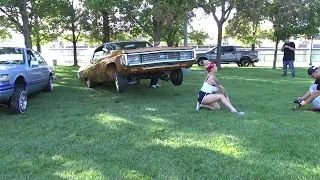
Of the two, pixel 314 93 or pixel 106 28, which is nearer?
pixel 314 93

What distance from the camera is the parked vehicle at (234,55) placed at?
24.6m

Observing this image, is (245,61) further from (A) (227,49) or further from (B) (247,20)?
(B) (247,20)

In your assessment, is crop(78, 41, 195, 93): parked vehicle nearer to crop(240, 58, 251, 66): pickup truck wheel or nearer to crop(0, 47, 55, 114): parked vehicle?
crop(0, 47, 55, 114): parked vehicle

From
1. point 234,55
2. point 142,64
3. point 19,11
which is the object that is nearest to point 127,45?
point 142,64

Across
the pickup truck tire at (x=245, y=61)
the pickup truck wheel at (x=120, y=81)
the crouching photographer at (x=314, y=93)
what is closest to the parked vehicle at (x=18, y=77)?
the pickup truck wheel at (x=120, y=81)

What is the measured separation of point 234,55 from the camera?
986 inches

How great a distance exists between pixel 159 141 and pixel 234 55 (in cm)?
2139

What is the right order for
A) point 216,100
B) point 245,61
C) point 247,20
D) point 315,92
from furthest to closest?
point 245,61
point 247,20
point 216,100
point 315,92

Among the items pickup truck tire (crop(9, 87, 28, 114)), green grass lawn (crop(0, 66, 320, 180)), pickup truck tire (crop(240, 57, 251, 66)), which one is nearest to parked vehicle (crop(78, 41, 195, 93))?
green grass lawn (crop(0, 66, 320, 180))

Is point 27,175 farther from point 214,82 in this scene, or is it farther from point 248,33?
point 248,33

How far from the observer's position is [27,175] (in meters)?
3.59

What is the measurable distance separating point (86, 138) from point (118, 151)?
2.77 ft

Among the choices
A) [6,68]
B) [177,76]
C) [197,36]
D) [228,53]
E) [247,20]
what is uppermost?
[247,20]

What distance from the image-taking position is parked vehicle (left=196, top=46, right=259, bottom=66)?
2457 centimetres
